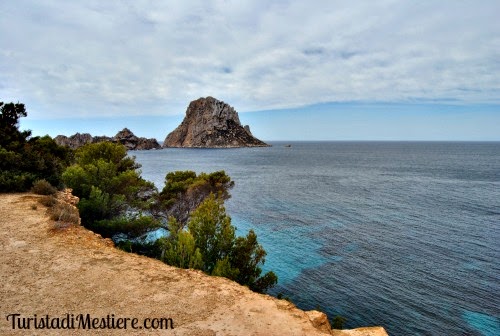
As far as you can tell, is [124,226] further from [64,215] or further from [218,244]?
[218,244]

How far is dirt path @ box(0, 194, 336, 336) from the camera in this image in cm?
848

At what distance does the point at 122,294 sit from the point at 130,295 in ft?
0.82

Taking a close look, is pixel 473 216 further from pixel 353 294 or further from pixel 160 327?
pixel 160 327

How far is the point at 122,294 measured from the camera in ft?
31.9

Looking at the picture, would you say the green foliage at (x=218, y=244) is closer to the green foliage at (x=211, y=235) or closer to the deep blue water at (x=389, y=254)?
the green foliage at (x=211, y=235)

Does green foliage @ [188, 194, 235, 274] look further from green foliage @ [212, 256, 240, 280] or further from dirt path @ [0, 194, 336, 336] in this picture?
dirt path @ [0, 194, 336, 336]

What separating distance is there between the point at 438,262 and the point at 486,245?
7.59 metres

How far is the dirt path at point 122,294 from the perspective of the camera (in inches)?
334

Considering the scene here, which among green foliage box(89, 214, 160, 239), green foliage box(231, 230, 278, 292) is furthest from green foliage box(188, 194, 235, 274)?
green foliage box(89, 214, 160, 239)

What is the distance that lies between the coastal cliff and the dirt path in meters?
0.02

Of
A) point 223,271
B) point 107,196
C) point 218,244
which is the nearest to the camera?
point 223,271

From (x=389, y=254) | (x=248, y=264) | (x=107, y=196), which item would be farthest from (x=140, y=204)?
(x=389, y=254)

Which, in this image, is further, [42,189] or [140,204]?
[140,204]

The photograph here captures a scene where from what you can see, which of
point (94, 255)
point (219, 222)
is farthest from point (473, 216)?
point (94, 255)
